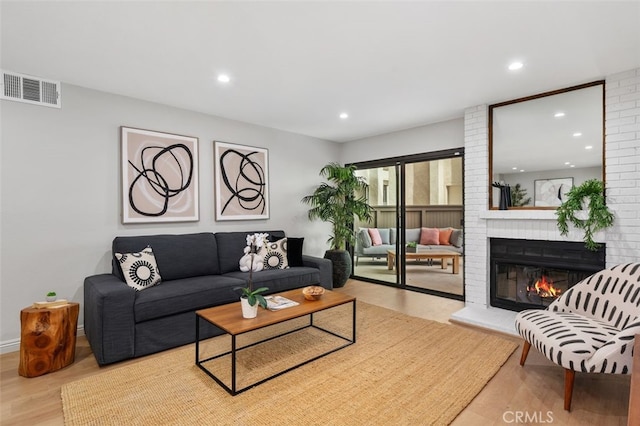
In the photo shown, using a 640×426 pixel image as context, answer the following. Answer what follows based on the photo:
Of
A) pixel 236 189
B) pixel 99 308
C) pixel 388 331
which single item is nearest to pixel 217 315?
pixel 99 308

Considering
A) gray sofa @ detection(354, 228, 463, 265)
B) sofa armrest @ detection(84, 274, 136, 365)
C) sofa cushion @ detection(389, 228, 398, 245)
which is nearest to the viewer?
sofa armrest @ detection(84, 274, 136, 365)

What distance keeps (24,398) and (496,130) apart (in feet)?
15.9

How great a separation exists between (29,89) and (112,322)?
87.0 inches

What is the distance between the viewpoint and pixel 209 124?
13.3ft

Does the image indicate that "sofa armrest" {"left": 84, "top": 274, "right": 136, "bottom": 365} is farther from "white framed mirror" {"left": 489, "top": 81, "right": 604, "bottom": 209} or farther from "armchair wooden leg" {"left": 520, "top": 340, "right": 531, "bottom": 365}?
"white framed mirror" {"left": 489, "top": 81, "right": 604, "bottom": 209}

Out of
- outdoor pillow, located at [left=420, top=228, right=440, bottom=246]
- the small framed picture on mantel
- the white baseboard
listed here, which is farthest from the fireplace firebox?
the white baseboard

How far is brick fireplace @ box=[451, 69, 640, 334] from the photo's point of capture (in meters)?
2.85

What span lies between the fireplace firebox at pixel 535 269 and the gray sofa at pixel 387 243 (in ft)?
2.39

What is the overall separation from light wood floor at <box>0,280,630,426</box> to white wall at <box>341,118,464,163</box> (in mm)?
2726

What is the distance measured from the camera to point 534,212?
3406 millimetres

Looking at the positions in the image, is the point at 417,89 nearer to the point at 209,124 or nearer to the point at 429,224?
the point at 429,224

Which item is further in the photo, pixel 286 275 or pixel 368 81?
pixel 286 275

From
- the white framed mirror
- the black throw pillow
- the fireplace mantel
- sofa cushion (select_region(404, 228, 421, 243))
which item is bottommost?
the black throw pillow

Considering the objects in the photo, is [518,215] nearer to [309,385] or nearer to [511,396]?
[511,396]
